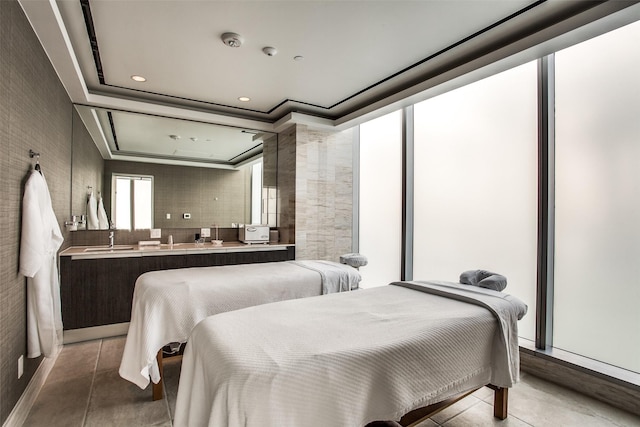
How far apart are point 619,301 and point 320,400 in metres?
2.24

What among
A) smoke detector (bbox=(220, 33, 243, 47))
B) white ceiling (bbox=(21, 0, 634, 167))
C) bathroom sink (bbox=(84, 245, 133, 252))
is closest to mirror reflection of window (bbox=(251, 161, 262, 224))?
white ceiling (bbox=(21, 0, 634, 167))

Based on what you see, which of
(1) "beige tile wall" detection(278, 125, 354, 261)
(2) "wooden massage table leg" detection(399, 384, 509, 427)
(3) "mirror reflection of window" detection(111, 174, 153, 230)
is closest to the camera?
(2) "wooden massage table leg" detection(399, 384, 509, 427)

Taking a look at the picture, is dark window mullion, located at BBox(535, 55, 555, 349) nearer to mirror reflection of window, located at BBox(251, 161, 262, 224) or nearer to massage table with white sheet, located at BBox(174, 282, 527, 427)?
massage table with white sheet, located at BBox(174, 282, 527, 427)

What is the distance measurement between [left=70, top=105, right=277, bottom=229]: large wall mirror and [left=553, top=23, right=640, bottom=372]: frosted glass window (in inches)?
131

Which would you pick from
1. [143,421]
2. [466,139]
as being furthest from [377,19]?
[143,421]

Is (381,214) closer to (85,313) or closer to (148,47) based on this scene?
(148,47)

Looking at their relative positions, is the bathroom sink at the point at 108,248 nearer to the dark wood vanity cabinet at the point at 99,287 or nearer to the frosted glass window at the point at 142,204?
the dark wood vanity cabinet at the point at 99,287

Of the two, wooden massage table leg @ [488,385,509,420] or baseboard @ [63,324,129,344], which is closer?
wooden massage table leg @ [488,385,509,420]

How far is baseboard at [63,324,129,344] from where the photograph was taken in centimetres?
305

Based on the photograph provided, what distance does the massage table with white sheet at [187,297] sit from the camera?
197cm

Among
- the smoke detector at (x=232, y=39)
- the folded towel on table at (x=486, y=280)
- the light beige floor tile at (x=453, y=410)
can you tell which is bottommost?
the light beige floor tile at (x=453, y=410)

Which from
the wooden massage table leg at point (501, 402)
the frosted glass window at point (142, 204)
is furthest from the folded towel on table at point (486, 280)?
the frosted glass window at point (142, 204)

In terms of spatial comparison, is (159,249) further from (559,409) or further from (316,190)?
(559,409)

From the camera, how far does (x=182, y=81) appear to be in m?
3.17
